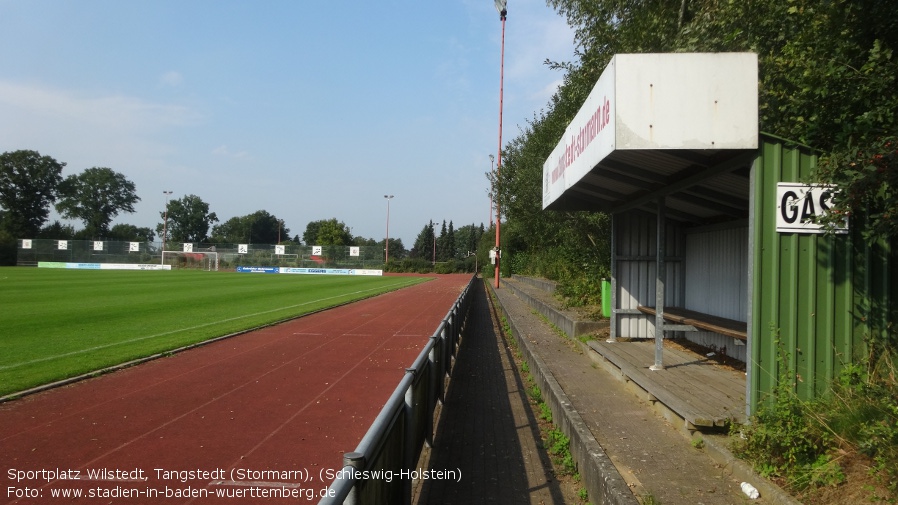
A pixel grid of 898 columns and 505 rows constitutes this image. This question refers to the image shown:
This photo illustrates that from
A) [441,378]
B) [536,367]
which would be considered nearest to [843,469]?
[441,378]

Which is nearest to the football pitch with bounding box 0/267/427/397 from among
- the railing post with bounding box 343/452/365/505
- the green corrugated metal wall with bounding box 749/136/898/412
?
the railing post with bounding box 343/452/365/505

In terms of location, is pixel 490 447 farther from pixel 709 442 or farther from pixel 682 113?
pixel 682 113

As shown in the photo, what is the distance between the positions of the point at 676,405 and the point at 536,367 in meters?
3.83

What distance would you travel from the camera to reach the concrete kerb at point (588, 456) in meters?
4.29

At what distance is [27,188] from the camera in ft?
324

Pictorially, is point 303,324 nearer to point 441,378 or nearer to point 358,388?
point 358,388

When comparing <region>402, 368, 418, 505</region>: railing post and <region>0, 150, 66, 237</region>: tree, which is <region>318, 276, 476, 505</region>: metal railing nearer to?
<region>402, 368, 418, 505</region>: railing post

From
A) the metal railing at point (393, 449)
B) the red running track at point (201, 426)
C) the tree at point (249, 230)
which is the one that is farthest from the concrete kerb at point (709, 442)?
the tree at point (249, 230)

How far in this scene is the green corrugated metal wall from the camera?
526 cm

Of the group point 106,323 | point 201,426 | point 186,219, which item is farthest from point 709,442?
point 186,219

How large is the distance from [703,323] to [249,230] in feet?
476

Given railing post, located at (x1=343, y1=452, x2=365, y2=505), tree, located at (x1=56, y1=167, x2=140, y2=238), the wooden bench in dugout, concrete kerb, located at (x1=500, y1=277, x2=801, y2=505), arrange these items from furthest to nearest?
tree, located at (x1=56, y1=167, x2=140, y2=238) < the wooden bench in dugout < concrete kerb, located at (x1=500, y1=277, x2=801, y2=505) < railing post, located at (x1=343, y1=452, x2=365, y2=505)

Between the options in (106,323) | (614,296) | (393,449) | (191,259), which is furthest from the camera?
(191,259)

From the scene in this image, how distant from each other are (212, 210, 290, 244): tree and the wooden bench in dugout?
13613 cm
